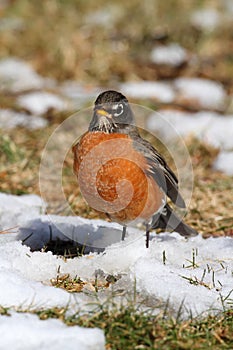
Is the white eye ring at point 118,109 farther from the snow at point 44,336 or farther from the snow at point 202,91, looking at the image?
Answer: the snow at point 202,91

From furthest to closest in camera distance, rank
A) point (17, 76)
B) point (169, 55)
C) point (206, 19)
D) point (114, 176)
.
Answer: point (206, 19) → point (169, 55) → point (17, 76) → point (114, 176)

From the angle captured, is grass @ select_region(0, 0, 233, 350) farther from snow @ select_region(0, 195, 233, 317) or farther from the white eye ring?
the white eye ring

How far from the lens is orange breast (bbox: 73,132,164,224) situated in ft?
15.6

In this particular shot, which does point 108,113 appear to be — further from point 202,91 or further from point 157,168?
point 202,91

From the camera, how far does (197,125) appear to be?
8594mm

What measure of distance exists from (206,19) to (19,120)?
18.2 ft

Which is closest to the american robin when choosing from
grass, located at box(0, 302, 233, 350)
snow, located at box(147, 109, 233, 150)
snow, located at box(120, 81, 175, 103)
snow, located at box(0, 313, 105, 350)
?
grass, located at box(0, 302, 233, 350)

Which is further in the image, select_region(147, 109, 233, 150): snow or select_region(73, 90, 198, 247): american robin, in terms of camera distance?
select_region(147, 109, 233, 150): snow

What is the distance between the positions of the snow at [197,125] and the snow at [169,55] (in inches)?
88.5

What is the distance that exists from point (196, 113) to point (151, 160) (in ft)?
13.8

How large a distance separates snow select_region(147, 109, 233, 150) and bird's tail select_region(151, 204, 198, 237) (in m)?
2.38

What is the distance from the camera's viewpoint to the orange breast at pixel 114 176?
476 centimetres

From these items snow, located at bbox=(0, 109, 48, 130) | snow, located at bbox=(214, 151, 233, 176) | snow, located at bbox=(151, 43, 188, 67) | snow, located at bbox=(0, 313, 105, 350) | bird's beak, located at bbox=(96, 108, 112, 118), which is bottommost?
snow, located at bbox=(0, 313, 105, 350)

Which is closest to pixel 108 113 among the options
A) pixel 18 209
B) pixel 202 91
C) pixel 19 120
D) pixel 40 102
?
pixel 18 209
